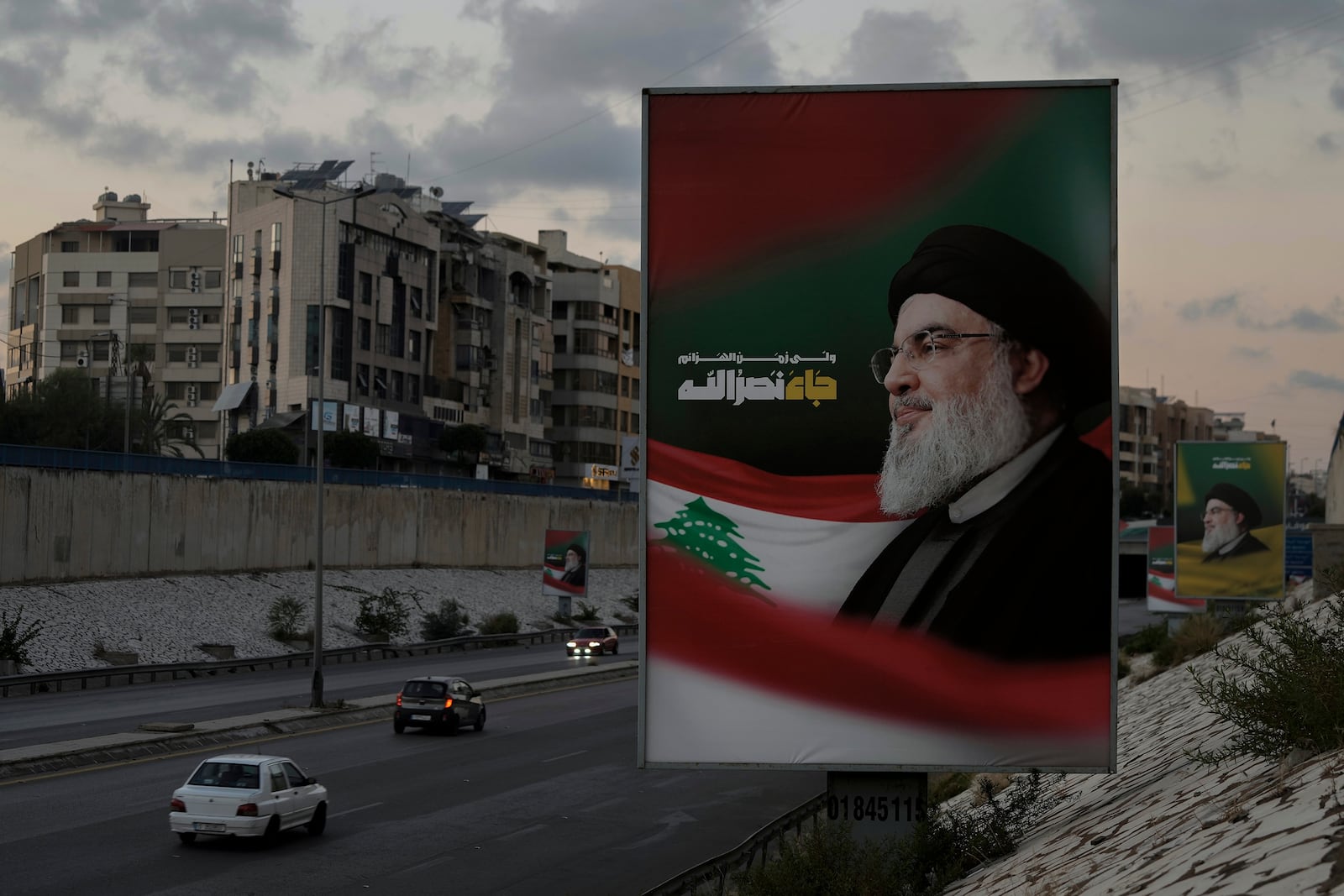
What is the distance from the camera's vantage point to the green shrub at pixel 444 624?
2891 inches

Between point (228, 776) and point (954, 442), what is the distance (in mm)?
13419

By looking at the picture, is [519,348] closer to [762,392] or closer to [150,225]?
[150,225]

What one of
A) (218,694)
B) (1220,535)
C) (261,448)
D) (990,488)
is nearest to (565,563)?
(261,448)

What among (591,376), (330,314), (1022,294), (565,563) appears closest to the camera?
(1022,294)

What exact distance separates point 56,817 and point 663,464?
14628 mm

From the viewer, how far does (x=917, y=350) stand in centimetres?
1417

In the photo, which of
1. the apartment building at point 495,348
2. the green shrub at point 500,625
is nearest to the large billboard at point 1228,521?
the green shrub at point 500,625

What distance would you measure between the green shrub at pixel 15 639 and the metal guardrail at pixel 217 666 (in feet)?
2.96

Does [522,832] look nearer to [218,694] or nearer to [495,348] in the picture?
[218,694]

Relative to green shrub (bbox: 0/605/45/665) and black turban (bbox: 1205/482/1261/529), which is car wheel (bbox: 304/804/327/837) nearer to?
green shrub (bbox: 0/605/45/665)

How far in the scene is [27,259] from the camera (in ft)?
481

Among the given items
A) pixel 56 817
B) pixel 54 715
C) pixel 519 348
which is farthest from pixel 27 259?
pixel 56 817

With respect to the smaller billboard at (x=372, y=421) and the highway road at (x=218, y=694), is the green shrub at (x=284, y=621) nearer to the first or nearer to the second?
the highway road at (x=218, y=694)

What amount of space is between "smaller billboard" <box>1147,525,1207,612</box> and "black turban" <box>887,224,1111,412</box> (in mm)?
43610
